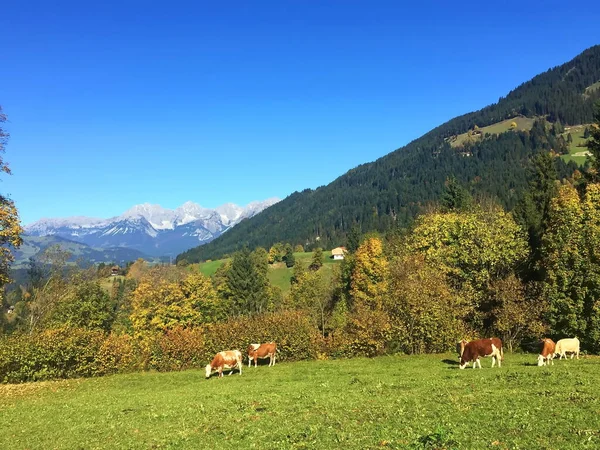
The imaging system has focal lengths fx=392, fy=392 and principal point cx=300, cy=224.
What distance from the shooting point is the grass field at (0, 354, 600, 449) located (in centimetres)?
1021

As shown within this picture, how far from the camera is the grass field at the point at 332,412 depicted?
33.5 feet

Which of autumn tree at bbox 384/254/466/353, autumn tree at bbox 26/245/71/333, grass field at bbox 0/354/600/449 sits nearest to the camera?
grass field at bbox 0/354/600/449

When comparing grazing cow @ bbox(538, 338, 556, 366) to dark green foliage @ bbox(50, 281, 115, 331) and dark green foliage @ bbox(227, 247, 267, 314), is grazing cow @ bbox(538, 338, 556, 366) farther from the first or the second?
dark green foliage @ bbox(227, 247, 267, 314)

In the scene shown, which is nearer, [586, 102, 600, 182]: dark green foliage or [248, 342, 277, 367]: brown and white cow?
[248, 342, 277, 367]: brown and white cow

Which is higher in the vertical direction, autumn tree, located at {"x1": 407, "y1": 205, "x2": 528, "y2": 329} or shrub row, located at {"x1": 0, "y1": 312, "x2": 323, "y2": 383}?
autumn tree, located at {"x1": 407, "y1": 205, "x2": 528, "y2": 329}

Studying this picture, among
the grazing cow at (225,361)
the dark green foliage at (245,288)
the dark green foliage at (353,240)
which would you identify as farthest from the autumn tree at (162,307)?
the dark green foliage at (353,240)

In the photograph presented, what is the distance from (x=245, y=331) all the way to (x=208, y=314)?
39.9 m

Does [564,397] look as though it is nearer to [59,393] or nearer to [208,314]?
[59,393]

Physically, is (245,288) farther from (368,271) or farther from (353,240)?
(353,240)

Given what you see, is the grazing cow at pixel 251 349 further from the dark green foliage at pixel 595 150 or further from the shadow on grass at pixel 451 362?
the dark green foliage at pixel 595 150

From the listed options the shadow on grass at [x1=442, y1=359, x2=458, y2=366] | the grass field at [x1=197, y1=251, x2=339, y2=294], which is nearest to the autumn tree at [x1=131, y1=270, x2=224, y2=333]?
the shadow on grass at [x1=442, y1=359, x2=458, y2=366]

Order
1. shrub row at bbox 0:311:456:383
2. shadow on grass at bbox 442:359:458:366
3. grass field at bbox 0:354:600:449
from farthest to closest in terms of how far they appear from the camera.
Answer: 1. shrub row at bbox 0:311:456:383
2. shadow on grass at bbox 442:359:458:366
3. grass field at bbox 0:354:600:449

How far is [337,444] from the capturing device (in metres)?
10.3

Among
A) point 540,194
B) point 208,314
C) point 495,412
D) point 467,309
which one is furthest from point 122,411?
point 540,194
